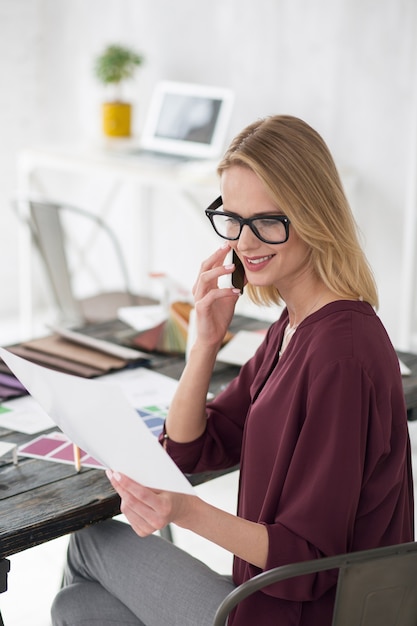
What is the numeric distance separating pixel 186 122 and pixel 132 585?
289 cm

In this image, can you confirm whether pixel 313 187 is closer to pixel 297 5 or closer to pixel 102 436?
pixel 102 436

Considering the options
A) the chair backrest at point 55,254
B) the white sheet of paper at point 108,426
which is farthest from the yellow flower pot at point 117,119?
the white sheet of paper at point 108,426

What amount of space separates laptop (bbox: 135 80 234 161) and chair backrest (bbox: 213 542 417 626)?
2.86m

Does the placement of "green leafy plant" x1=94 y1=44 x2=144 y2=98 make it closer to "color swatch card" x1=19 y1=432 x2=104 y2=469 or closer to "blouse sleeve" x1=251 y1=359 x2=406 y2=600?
"color swatch card" x1=19 y1=432 x2=104 y2=469

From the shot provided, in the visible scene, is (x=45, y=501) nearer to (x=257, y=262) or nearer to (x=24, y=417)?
(x=24, y=417)

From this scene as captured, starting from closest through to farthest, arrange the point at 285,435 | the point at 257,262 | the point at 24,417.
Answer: the point at 285,435
the point at 257,262
the point at 24,417

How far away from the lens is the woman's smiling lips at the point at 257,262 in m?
1.41

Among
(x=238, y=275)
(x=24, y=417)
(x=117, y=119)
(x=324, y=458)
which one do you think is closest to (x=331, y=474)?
(x=324, y=458)

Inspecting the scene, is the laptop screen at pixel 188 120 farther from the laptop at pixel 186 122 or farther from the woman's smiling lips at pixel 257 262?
the woman's smiling lips at pixel 257 262

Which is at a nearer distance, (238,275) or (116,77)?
(238,275)

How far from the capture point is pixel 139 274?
452 centimetres

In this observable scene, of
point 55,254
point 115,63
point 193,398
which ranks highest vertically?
point 115,63

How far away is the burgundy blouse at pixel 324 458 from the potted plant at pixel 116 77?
3.04 meters

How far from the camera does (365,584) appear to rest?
1.21 metres
